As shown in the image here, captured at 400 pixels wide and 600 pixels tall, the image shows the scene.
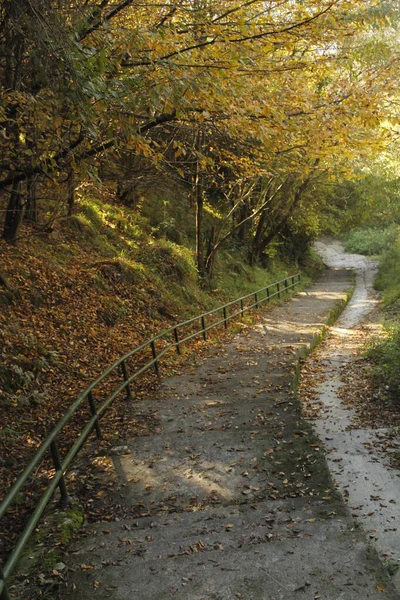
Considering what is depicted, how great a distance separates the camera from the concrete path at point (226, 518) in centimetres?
399

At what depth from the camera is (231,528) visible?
488 centimetres

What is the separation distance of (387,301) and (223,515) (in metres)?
21.8

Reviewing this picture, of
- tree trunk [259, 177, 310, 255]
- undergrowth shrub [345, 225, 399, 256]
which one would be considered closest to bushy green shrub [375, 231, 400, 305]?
tree trunk [259, 177, 310, 255]

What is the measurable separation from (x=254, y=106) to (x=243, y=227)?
21.8 metres

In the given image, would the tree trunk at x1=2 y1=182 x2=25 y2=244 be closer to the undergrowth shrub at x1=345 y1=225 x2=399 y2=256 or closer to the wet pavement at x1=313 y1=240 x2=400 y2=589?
the wet pavement at x1=313 y1=240 x2=400 y2=589

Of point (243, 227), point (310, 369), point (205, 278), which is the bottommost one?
point (310, 369)

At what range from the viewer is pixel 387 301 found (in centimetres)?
2509

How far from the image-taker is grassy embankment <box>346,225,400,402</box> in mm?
10379

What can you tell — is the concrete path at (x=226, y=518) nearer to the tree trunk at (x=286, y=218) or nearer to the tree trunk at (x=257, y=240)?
the tree trunk at (x=286, y=218)

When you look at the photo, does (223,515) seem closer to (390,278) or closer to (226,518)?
(226,518)

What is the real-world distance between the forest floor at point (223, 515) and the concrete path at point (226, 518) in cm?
1

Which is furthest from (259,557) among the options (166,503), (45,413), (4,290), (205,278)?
(205,278)

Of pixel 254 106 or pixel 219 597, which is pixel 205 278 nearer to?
pixel 254 106

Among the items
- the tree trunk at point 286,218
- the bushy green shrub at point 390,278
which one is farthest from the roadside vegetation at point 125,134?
the bushy green shrub at point 390,278
